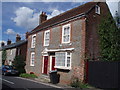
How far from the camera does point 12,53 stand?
32469 mm

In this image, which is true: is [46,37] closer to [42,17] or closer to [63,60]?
[63,60]

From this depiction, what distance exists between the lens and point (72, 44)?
569 inches

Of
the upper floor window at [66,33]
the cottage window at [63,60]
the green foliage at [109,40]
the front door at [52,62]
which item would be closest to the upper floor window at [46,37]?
the front door at [52,62]

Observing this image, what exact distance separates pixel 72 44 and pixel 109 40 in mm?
3514

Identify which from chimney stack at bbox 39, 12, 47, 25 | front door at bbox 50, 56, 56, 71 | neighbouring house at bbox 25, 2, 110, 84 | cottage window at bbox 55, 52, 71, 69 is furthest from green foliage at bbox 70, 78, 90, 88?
chimney stack at bbox 39, 12, 47, 25

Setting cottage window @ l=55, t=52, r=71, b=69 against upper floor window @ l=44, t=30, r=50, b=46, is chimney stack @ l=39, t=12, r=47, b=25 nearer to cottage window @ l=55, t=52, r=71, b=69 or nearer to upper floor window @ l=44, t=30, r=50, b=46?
upper floor window @ l=44, t=30, r=50, b=46

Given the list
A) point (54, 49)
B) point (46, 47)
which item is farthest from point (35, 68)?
point (54, 49)

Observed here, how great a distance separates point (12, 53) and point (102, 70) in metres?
24.9

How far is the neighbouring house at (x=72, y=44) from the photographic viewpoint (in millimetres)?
13453

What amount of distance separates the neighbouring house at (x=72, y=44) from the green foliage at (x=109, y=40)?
0.91 m

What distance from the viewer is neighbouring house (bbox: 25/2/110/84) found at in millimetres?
13453

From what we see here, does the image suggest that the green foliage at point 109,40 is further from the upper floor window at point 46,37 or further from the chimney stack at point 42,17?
the chimney stack at point 42,17

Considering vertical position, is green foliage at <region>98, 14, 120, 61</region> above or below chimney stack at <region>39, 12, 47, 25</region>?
below

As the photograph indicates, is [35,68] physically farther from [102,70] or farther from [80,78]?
[102,70]
